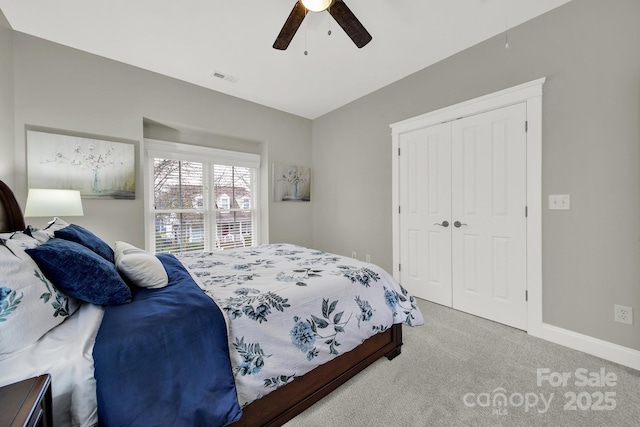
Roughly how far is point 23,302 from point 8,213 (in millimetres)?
1393

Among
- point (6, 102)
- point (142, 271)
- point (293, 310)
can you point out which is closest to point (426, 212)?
point (293, 310)

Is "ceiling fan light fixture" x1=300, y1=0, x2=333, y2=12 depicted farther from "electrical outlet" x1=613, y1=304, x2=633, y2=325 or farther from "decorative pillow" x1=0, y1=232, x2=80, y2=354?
"electrical outlet" x1=613, y1=304, x2=633, y2=325

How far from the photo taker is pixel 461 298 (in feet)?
9.09

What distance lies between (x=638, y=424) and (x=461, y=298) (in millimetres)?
1427

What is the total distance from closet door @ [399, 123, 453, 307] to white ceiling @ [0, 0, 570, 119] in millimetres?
858

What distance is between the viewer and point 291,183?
437 cm

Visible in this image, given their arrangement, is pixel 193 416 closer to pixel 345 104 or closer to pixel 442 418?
pixel 442 418

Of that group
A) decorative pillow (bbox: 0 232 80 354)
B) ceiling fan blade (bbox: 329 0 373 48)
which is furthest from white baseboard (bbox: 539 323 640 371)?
decorative pillow (bbox: 0 232 80 354)

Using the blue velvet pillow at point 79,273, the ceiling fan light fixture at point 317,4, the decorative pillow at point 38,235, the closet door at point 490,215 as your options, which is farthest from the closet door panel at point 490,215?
the decorative pillow at point 38,235

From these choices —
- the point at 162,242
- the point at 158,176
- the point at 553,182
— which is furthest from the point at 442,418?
the point at 158,176

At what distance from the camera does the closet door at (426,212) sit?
2.87m

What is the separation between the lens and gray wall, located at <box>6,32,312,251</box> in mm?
2449

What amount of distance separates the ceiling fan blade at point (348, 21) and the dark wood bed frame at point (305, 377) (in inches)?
85.0

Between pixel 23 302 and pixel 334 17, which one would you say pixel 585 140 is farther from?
pixel 23 302
